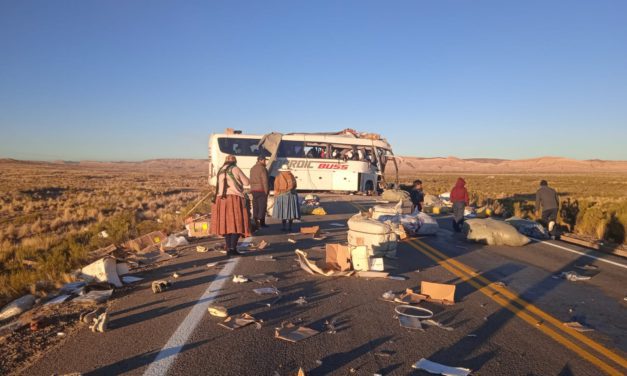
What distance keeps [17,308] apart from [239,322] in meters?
3.40

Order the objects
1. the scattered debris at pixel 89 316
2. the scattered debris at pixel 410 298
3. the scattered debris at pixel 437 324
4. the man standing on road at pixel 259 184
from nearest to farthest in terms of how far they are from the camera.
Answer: the scattered debris at pixel 437 324, the scattered debris at pixel 89 316, the scattered debris at pixel 410 298, the man standing on road at pixel 259 184

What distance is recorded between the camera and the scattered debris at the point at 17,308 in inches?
227

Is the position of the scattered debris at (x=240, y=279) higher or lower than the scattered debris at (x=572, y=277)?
higher

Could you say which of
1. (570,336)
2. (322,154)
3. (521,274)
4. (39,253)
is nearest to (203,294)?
(570,336)

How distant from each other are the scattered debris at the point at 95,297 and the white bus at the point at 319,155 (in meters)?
17.1

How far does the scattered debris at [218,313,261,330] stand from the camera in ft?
15.4

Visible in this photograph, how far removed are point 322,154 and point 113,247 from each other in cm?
1620

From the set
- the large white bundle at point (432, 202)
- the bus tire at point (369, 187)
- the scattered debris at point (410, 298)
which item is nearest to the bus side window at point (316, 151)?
the bus tire at point (369, 187)

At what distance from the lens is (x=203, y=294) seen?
19.6ft

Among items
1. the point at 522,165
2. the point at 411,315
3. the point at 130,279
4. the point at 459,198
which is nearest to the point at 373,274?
the point at 411,315

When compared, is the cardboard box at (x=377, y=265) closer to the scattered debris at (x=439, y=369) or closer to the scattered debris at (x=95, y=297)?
the scattered debris at (x=439, y=369)

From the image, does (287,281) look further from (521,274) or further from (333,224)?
(333,224)

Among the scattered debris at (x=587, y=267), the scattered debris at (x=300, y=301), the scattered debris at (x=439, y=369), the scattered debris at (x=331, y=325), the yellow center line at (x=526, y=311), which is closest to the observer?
the scattered debris at (x=439, y=369)

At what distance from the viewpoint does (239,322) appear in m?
4.81
